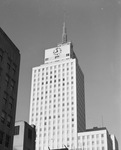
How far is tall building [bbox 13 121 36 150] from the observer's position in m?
72.8

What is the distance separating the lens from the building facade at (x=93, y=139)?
524ft

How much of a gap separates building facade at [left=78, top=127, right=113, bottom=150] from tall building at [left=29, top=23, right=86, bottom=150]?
4.13 m

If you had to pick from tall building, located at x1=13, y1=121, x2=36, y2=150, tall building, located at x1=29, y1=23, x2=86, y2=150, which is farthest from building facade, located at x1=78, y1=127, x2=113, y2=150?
tall building, located at x1=13, y1=121, x2=36, y2=150

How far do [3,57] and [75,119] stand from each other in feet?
384

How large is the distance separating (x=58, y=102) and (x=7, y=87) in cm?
12230

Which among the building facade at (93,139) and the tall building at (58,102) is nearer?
the building facade at (93,139)

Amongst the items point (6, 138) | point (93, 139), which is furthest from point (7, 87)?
point (93, 139)

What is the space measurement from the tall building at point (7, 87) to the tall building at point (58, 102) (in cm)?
10908

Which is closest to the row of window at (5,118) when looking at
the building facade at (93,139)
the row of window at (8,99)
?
the row of window at (8,99)

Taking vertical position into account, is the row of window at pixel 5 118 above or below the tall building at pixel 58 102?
below

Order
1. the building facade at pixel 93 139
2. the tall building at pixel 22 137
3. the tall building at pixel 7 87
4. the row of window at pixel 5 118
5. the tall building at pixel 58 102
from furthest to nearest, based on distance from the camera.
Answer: the tall building at pixel 58 102 → the building facade at pixel 93 139 → the tall building at pixel 22 137 → the row of window at pixel 5 118 → the tall building at pixel 7 87

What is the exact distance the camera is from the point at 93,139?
163125 mm

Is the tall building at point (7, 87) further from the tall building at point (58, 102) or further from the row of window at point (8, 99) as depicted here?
the tall building at point (58, 102)

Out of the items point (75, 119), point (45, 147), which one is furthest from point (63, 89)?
point (45, 147)
